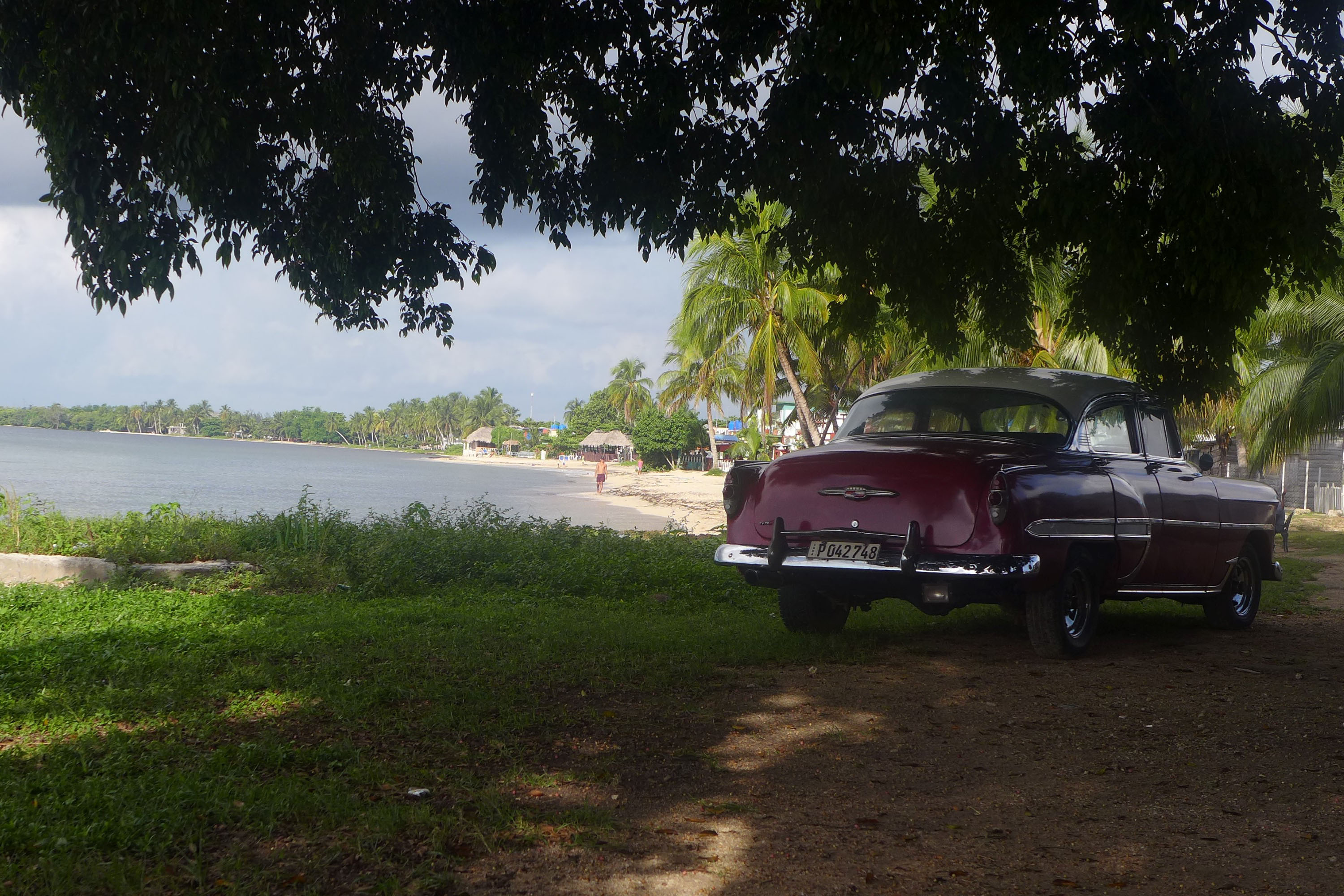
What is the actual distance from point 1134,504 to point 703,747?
379 centimetres

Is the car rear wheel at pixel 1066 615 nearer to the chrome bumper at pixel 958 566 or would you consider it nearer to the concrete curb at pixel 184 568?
the chrome bumper at pixel 958 566

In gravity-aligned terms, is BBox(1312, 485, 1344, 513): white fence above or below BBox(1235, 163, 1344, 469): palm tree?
below

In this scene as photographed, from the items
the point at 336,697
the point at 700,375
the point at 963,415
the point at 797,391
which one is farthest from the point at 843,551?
the point at 700,375

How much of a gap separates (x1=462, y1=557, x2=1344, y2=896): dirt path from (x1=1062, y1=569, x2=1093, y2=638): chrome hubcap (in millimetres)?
231

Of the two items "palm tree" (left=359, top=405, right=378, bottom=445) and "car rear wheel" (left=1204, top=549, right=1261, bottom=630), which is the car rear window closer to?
"car rear wheel" (left=1204, top=549, right=1261, bottom=630)

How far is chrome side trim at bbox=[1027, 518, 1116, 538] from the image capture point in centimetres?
629

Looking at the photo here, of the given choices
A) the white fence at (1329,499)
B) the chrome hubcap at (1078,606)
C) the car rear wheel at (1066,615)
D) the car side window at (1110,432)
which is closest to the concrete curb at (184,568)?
the car rear wheel at (1066,615)

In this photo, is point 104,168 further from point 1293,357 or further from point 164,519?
point 1293,357

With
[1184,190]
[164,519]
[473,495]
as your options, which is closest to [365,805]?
[1184,190]

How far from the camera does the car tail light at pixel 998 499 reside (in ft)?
20.1

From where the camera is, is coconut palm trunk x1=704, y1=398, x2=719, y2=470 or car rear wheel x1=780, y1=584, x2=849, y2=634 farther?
coconut palm trunk x1=704, y1=398, x2=719, y2=470

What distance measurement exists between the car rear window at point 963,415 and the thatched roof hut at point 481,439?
14530 centimetres

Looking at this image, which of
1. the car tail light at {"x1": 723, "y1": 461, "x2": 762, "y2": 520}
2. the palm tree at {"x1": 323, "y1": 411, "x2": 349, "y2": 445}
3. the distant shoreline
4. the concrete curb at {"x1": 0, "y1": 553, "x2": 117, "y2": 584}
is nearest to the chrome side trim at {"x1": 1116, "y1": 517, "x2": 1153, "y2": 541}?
the car tail light at {"x1": 723, "y1": 461, "x2": 762, "y2": 520}

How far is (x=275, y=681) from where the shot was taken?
5844 mm
